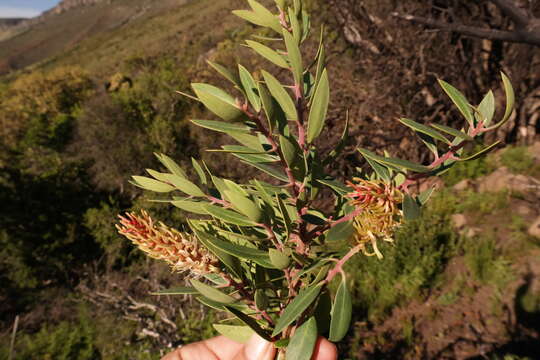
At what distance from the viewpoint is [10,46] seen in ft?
138

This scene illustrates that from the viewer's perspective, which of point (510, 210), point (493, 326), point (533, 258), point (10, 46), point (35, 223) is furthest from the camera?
point (10, 46)

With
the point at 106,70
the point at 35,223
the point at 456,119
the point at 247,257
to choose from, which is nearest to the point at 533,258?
the point at 456,119

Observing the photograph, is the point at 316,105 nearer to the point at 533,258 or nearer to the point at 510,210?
the point at 533,258

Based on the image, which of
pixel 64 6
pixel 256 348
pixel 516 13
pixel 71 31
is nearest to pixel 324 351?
pixel 256 348

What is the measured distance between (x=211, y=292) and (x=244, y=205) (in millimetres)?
175

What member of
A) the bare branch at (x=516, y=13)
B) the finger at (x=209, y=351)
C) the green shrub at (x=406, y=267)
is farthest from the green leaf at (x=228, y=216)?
the green shrub at (x=406, y=267)

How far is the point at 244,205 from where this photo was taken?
0.47 meters

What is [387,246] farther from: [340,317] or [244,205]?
[244,205]

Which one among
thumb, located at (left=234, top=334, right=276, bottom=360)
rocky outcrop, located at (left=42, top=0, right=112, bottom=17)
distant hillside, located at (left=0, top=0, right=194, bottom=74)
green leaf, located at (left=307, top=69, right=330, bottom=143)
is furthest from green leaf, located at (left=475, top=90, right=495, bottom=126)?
rocky outcrop, located at (left=42, top=0, right=112, bottom=17)

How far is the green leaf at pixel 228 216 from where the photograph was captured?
516 millimetres

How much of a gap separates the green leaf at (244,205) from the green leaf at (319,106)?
145 millimetres

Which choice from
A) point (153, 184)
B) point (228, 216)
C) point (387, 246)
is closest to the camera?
point (228, 216)

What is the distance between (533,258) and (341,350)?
1.99 metres

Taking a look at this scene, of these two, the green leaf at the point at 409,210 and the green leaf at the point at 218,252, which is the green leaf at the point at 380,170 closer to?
the green leaf at the point at 409,210
